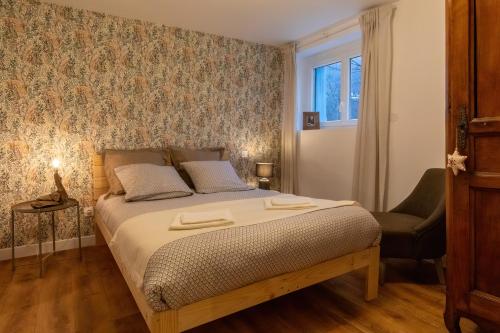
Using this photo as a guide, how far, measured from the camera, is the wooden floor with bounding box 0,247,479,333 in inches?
70.1

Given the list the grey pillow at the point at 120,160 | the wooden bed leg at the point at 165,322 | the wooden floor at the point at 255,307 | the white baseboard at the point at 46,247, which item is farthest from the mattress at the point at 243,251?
the white baseboard at the point at 46,247

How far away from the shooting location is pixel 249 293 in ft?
5.12

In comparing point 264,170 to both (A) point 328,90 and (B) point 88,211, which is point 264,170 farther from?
(B) point 88,211

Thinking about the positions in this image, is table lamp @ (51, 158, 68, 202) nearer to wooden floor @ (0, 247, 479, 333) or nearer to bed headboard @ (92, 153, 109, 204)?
bed headboard @ (92, 153, 109, 204)

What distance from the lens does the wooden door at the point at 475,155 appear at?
138cm

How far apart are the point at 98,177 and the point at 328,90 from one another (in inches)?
113

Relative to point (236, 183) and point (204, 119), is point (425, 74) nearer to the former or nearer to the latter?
point (236, 183)

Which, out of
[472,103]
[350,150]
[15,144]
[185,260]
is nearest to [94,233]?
[15,144]

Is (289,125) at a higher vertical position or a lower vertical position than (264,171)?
higher

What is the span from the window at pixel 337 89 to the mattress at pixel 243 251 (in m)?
1.99

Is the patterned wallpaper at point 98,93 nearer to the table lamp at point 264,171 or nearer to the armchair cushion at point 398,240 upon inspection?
the table lamp at point 264,171

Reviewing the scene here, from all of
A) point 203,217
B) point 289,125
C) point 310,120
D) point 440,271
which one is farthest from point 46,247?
point 440,271

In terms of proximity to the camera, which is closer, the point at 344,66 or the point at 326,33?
the point at 326,33

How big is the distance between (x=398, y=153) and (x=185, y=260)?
7.68 feet
